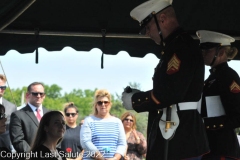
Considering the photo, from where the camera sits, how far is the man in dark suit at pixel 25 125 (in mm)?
7344

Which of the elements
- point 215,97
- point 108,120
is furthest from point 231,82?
point 108,120

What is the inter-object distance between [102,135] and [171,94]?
3.91 metres

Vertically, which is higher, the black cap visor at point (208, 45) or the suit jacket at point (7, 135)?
the black cap visor at point (208, 45)

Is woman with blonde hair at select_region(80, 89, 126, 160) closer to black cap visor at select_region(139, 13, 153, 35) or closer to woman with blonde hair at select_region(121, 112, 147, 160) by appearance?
woman with blonde hair at select_region(121, 112, 147, 160)

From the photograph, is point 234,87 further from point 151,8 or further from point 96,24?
point 96,24

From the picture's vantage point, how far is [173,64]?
4086 millimetres

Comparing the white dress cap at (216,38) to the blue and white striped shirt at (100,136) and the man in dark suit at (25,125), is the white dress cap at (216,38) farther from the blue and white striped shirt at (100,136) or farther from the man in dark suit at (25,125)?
the blue and white striped shirt at (100,136)

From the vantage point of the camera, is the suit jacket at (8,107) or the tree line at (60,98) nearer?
the suit jacket at (8,107)

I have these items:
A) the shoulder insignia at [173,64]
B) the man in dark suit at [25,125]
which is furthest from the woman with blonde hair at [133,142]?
the shoulder insignia at [173,64]

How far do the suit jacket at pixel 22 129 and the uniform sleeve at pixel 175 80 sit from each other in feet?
11.0

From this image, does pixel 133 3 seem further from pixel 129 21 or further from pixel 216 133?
pixel 216 133

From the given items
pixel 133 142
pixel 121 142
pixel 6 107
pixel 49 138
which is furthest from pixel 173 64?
pixel 133 142

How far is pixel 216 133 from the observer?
4.77m

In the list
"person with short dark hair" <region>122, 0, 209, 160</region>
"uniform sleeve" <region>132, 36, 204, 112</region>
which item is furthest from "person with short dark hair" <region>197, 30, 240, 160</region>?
"uniform sleeve" <region>132, 36, 204, 112</region>
